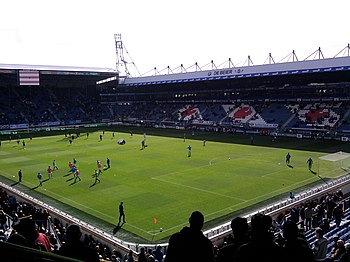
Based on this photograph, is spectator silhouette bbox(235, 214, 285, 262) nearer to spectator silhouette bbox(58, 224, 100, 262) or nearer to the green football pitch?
spectator silhouette bbox(58, 224, 100, 262)

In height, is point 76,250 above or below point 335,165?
above

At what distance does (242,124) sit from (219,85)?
13735 mm

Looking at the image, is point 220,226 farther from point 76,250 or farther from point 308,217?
point 76,250

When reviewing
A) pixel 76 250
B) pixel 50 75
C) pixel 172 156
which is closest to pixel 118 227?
pixel 76 250

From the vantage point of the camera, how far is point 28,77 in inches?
2869

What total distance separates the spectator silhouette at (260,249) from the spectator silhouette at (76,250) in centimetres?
178

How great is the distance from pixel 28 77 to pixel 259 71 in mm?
44285

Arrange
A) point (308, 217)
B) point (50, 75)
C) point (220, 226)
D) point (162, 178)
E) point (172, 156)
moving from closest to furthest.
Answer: point (308, 217) → point (220, 226) → point (162, 178) → point (172, 156) → point (50, 75)

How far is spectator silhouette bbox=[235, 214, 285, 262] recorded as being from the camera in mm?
4160

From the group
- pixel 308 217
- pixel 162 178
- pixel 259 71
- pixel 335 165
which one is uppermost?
pixel 259 71

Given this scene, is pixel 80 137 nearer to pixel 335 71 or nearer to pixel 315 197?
pixel 335 71

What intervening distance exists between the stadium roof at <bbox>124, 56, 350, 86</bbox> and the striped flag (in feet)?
74.4

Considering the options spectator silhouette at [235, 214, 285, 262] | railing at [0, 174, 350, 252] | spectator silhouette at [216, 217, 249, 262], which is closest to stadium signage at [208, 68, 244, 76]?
railing at [0, 174, 350, 252]

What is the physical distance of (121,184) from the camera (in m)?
29.0
